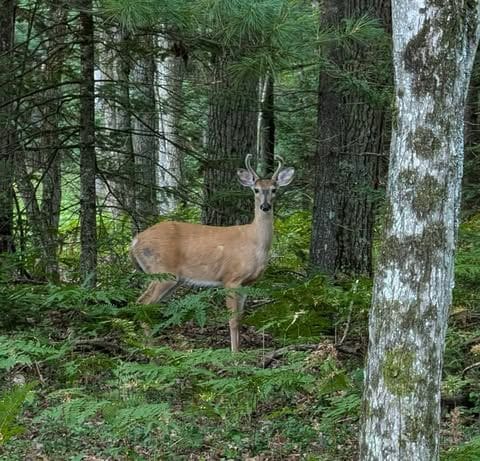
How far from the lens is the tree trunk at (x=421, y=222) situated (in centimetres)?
359

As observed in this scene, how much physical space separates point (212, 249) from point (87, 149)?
6.02 ft

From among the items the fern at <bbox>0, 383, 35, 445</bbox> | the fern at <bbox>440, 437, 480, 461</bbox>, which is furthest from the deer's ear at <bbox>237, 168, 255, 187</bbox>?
the fern at <bbox>440, 437, 480, 461</bbox>

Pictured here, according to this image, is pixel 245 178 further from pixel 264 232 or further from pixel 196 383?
pixel 196 383

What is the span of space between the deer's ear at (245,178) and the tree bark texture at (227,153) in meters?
0.33

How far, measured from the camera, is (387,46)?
8242 millimetres

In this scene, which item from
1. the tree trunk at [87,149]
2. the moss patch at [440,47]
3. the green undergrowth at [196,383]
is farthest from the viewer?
the tree trunk at [87,149]

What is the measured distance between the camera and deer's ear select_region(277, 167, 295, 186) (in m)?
9.62

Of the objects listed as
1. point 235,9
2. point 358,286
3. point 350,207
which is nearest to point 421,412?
point 358,286

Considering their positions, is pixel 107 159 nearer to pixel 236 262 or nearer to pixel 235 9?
pixel 236 262

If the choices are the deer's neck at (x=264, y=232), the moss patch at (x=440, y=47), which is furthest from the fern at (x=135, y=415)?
the deer's neck at (x=264, y=232)

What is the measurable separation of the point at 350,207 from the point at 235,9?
133 inches

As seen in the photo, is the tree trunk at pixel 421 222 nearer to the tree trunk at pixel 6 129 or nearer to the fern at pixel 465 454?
the fern at pixel 465 454

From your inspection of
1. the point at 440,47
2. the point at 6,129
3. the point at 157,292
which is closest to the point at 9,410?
the point at 440,47

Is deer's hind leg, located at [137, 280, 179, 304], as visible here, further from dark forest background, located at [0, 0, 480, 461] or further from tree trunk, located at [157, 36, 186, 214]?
tree trunk, located at [157, 36, 186, 214]
